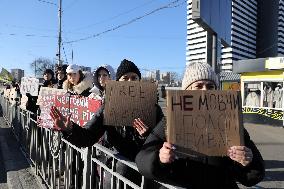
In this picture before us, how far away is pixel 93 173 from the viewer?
143 inches

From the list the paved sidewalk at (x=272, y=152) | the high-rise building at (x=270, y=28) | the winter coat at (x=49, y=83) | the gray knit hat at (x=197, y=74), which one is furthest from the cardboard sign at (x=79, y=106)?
the high-rise building at (x=270, y=28)

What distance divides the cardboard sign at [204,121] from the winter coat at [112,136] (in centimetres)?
101

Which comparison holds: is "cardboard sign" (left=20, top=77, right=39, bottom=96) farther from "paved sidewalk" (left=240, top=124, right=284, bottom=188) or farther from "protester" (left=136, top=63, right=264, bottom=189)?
"protester" (left=136, top=63, right=264, bottom=189)

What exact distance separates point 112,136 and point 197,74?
1160 mm

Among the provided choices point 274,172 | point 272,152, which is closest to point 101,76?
point 274,172

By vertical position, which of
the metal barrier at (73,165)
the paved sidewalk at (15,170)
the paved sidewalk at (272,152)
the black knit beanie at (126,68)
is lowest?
the paved sidewalk at (272,152)

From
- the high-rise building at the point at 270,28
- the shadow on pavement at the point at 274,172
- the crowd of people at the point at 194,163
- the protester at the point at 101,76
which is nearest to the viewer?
the crowd of people at the point at 194,163

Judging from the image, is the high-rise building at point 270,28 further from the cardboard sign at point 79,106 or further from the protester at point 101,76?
the protester at point 101,76

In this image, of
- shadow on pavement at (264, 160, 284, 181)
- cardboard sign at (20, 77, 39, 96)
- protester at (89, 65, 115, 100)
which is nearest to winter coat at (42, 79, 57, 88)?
cardboard sign at (20, 77, 39, 96)

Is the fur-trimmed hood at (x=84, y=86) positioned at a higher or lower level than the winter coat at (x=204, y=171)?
higher

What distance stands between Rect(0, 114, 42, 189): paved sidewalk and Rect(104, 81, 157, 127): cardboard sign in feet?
10.5

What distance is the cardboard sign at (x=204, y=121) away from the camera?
2135 millimetres

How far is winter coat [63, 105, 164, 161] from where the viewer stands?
3.21 meters

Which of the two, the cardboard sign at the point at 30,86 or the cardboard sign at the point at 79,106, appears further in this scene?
the cardboard sign at the point at 30,86
